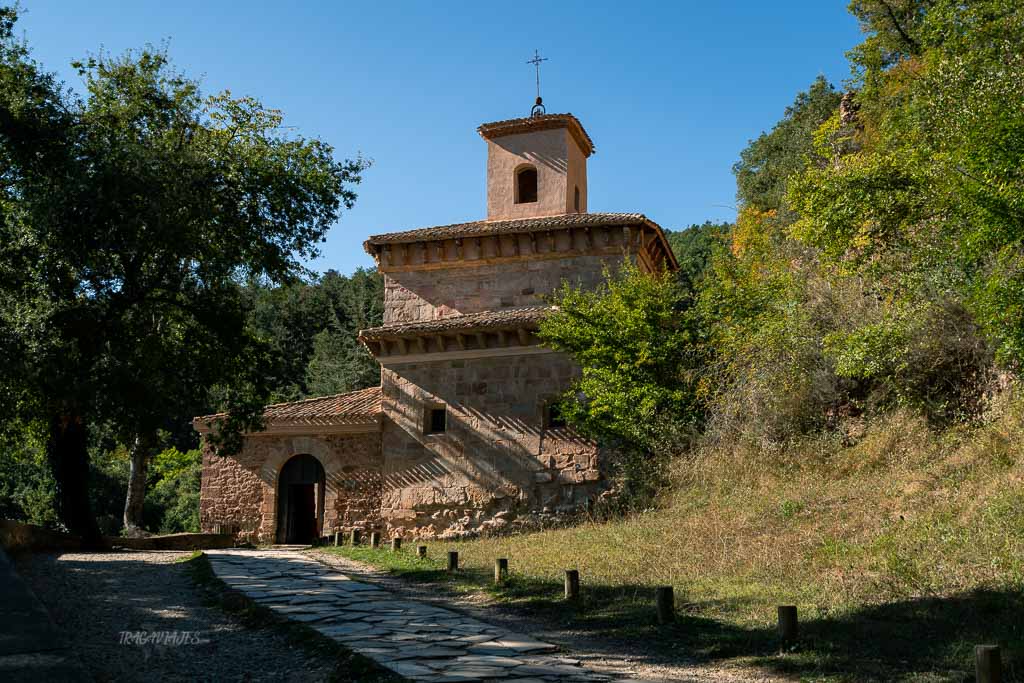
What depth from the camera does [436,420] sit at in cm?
1928

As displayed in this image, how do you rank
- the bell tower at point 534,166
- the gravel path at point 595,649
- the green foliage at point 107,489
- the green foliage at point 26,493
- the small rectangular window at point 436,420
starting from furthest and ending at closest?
the green foliage at point 107,489 → the green foliage at point 26,493 → the bell tower at point 534,166 → the small rectangular window at point 436,420 → the gravel path at point 595,649

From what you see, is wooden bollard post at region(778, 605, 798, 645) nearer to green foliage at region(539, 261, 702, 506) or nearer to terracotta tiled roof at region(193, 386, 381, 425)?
green foliage at region(539, 261, 702, 506)

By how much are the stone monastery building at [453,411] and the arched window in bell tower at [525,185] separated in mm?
426

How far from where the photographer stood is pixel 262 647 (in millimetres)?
6711

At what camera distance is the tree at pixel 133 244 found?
12.9 metres

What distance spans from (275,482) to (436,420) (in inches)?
163

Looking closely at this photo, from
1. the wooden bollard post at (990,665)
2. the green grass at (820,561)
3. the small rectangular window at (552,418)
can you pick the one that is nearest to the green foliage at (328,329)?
the small rectangular window at (552,418)

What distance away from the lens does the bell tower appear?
21.3m

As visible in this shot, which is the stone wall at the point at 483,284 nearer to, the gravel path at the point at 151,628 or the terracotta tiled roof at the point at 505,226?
the terracotta tiled roof at the point at 505,226

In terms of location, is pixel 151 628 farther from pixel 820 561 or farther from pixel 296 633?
pixel 820 561

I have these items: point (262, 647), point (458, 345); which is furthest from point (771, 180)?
point (262, 647)

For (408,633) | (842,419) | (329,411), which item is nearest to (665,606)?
(408,633)

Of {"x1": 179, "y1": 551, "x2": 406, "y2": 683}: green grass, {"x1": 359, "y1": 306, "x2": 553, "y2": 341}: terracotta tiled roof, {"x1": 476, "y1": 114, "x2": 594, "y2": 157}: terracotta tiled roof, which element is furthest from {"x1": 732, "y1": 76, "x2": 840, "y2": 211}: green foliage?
{"x1": 179, "y1": 551, "x2": 406, "y2": 683}: green grass

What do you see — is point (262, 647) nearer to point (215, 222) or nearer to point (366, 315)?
point (215, 222)
